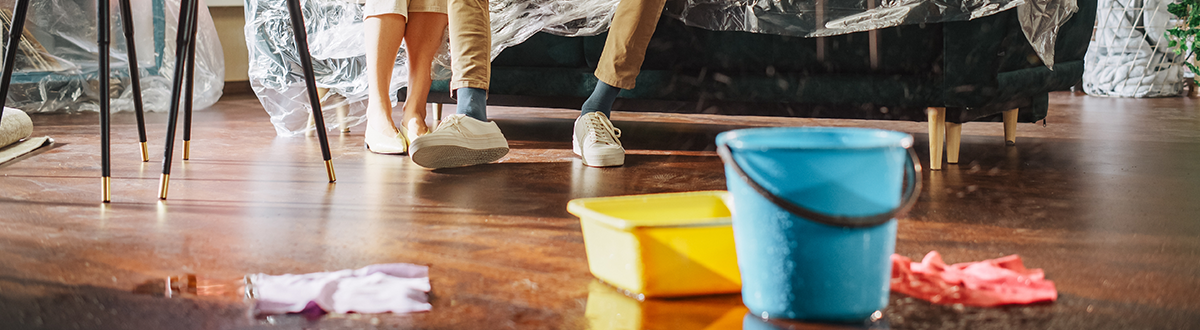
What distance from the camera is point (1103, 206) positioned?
1173 millimetres

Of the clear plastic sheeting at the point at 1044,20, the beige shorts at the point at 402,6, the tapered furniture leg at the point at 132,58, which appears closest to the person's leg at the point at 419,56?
the beige shorts at the point at 402,6

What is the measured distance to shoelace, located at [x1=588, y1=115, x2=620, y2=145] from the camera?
5.48ft

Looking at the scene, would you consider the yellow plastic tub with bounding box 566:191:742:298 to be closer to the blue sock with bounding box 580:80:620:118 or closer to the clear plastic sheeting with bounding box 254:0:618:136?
the blue sock with bounding box 580:80:620:118

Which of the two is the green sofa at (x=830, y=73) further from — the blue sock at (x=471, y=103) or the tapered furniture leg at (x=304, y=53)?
the tapered furniture leg at (x=304, y=53)

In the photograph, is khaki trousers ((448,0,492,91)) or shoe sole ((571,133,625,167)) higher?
khaki trousers ((448,0,492,91))

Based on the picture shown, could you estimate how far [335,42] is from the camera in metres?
2.09

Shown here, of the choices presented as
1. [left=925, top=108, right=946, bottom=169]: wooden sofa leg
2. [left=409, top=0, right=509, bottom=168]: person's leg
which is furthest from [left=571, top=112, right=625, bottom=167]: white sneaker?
[left=925, top=108, right=946, bottom=169]: wooden sofa leg

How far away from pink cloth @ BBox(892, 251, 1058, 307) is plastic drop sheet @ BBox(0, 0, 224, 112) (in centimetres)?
294

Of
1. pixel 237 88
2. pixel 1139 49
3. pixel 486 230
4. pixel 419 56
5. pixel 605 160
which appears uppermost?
pixel 419 56

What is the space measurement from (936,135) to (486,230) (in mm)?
1021

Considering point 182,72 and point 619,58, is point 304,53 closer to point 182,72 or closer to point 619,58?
point 182,72

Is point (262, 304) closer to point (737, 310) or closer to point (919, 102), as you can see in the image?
point (737, 310)

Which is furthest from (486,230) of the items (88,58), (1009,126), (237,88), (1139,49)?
(1139,49)

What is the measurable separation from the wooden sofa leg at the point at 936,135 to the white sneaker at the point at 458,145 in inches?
32.9
